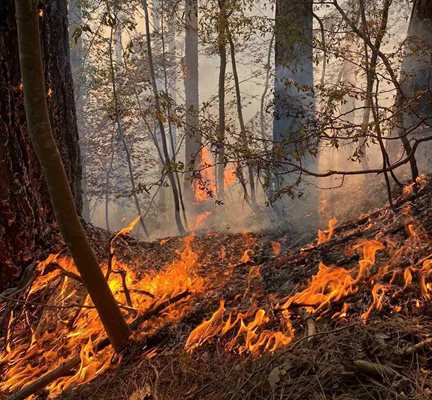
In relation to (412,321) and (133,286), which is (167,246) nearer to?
Answer: (133,286)

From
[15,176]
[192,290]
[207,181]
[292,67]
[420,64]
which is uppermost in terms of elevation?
[292,67]

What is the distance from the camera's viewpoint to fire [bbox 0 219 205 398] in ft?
9.71

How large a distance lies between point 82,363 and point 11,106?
2789 millimetres

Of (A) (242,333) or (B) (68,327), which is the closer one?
(A) (242,333)

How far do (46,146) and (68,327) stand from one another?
1680 mm

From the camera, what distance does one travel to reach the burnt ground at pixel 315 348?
1945mm

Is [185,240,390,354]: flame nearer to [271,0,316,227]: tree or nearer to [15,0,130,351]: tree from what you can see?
[15,0,130,351]: tree

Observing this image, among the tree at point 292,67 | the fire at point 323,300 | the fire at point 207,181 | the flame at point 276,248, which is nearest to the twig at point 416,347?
the fire at point 323,300

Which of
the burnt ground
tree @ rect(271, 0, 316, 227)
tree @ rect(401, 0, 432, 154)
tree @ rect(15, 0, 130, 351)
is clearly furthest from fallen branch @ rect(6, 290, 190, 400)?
tree @ rect(401, 0, 432, 154)

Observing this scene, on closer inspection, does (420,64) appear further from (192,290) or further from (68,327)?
(68,327)

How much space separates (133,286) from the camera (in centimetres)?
434

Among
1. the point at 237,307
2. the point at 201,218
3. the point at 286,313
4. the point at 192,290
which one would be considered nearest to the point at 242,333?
the point at 286,313

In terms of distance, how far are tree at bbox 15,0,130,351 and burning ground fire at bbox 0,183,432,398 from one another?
0.69 ft

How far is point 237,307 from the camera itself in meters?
3.33
